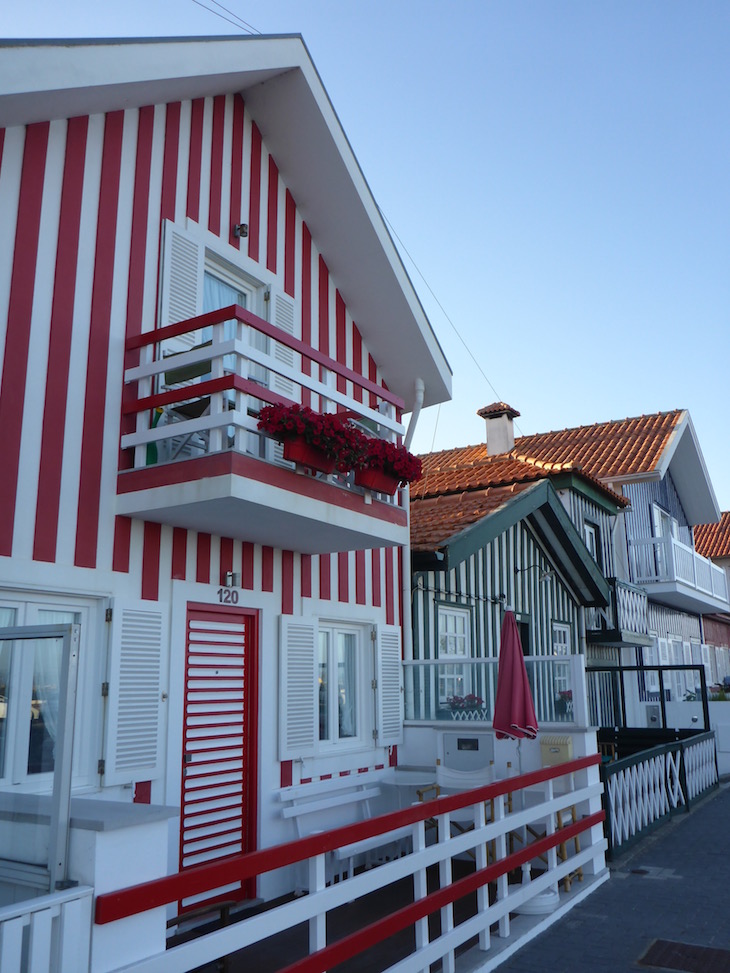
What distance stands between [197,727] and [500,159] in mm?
7401

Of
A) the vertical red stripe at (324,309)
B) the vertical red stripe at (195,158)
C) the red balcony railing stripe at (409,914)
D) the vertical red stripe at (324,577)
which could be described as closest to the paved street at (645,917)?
the red balcony railing stripe at (409,914)

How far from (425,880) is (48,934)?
Result: 324 centimetres

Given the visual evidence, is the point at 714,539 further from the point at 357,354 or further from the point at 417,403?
the point at 357,354

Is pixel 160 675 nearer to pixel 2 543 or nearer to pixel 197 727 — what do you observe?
pixel 197 727

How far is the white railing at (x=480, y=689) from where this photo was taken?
8641 millimetres

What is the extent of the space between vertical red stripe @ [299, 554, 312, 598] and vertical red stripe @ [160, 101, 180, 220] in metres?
3.44

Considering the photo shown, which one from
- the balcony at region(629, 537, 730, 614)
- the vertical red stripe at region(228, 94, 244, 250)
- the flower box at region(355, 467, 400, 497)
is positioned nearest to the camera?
the flower box at region(355, 467, 400, 497)

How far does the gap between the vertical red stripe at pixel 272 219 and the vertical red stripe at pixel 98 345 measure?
79.1 inches

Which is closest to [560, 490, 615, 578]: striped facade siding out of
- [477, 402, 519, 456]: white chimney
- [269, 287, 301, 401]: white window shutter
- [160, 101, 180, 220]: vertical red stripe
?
[477, 402, 519, 456]: white chimney

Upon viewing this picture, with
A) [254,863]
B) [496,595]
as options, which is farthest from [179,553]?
[496,595]

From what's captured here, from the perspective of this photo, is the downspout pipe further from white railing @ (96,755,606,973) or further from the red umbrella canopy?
white railing @ (96,755,606,973)

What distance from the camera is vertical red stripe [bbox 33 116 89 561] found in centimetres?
593

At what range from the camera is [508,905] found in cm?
624

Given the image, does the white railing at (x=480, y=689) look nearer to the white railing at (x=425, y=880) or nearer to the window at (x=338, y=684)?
the white railing at (x=425, y=880)
